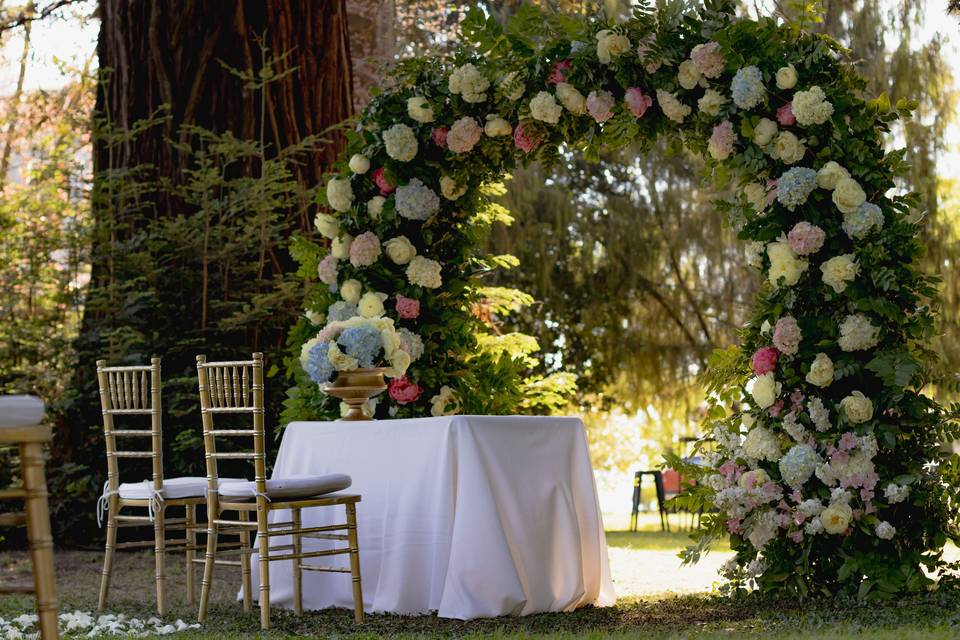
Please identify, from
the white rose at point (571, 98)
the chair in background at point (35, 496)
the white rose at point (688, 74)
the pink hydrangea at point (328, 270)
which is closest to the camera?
the chair in background at point (35, 496)

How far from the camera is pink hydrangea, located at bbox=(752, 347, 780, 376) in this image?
467 centimetres

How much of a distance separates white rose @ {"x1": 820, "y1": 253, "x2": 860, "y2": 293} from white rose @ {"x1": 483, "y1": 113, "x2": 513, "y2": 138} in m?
1.52

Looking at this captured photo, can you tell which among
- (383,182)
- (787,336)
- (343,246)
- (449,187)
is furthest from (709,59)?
A: (343,246)

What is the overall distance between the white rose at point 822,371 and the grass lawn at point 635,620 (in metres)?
0.77

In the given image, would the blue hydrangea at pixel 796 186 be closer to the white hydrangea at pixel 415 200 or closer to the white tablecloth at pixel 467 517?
the white tablecloth at pixel 467 517

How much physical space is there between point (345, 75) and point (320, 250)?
6.64 feet

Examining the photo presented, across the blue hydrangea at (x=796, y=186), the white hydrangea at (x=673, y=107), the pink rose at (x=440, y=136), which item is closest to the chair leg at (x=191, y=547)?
the pink rose at (x=440, y=136)

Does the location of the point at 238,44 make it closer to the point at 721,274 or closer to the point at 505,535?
the point at 505,535

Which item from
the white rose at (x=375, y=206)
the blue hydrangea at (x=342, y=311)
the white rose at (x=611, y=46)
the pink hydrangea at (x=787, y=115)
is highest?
the white rose at (x=611, y=46)

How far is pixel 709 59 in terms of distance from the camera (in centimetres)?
473

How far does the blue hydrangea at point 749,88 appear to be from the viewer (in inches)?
182

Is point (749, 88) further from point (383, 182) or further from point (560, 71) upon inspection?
point (383, 182)

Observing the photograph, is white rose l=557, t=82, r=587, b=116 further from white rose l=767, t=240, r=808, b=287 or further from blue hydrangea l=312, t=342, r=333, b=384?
blue hydrangea l=312, t=342, r=333, b=384

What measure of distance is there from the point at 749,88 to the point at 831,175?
1.45ft
